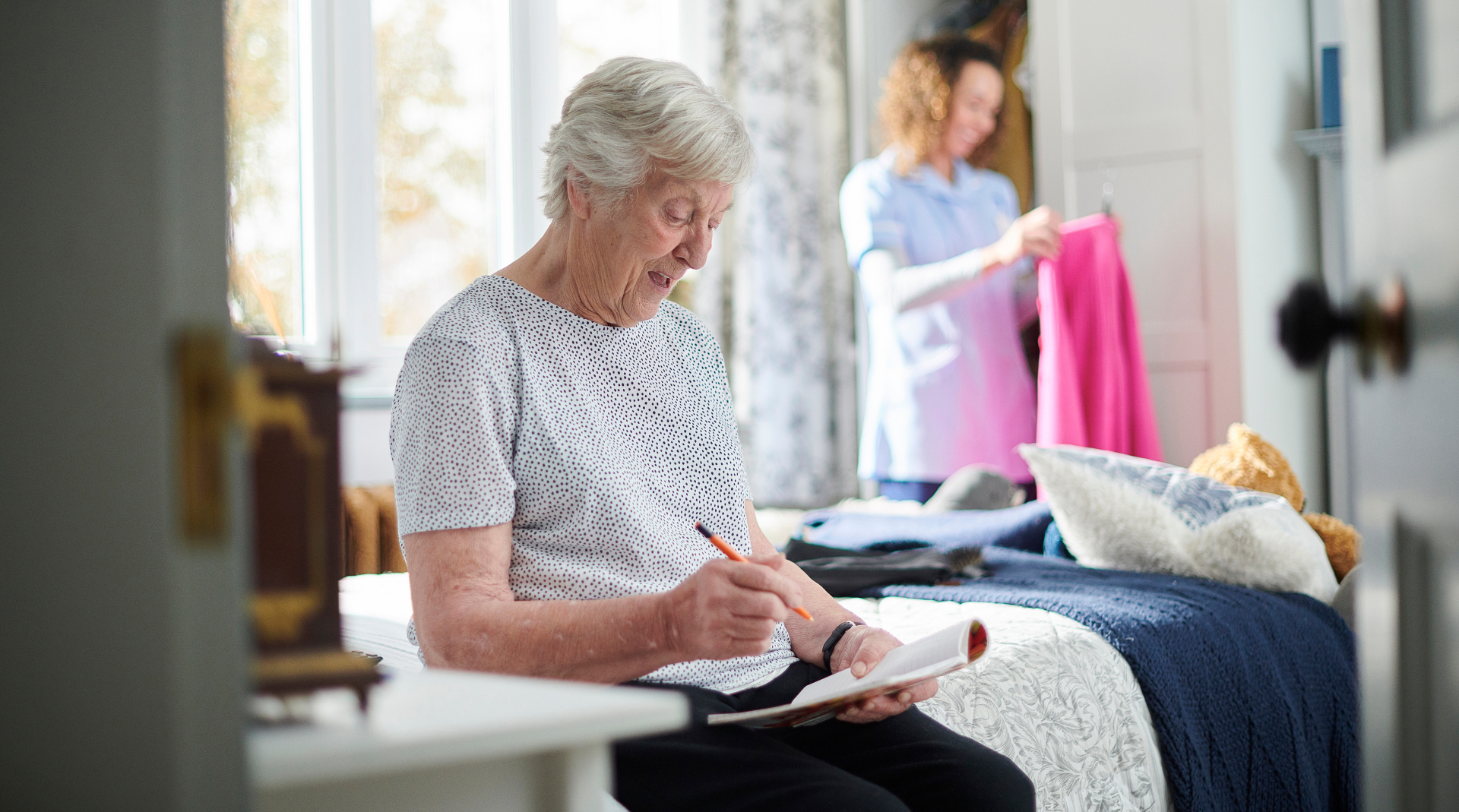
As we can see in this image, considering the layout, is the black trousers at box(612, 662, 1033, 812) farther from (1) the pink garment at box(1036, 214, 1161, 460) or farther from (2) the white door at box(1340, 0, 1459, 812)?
(1) the pink garment at box(1036, 214, 1161, 460)

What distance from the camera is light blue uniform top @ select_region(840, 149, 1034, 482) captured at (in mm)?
Result: 2990

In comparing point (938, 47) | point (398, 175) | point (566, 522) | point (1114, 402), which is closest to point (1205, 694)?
point (566, 522)

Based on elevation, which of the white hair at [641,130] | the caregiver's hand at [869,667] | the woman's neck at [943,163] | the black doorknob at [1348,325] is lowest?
the caregiver's hand at [869,667]

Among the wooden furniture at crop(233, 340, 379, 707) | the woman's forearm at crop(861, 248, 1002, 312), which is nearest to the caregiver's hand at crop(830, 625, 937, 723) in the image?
the wooden furniture at crop(233, 340, 379, 707)

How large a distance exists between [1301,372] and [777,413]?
3.01 meters

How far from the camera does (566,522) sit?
1.15 m

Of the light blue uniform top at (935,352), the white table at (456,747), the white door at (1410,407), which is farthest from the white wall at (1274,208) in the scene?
the white table at (456,747)

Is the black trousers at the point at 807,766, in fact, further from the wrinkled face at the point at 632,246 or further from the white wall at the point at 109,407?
the white wall at the point at 109,407

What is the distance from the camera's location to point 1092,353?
9.67 feet

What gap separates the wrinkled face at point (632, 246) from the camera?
127 centimetres

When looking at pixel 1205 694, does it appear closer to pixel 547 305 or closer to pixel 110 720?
pixel 547 305

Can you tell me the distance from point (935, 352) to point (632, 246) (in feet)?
6.19

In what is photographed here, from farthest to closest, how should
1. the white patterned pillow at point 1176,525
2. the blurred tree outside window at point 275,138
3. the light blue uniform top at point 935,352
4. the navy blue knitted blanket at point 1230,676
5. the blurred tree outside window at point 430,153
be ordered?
the blurred tree outside window at point 430,153, the light blue uniform top at point 935,352, the blurred tree outside window at point 275,138, the white patterned pillow at point 1176,525, the navy blue knitted blanket at point 1230,676

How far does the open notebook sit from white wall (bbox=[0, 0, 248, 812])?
0.61m
